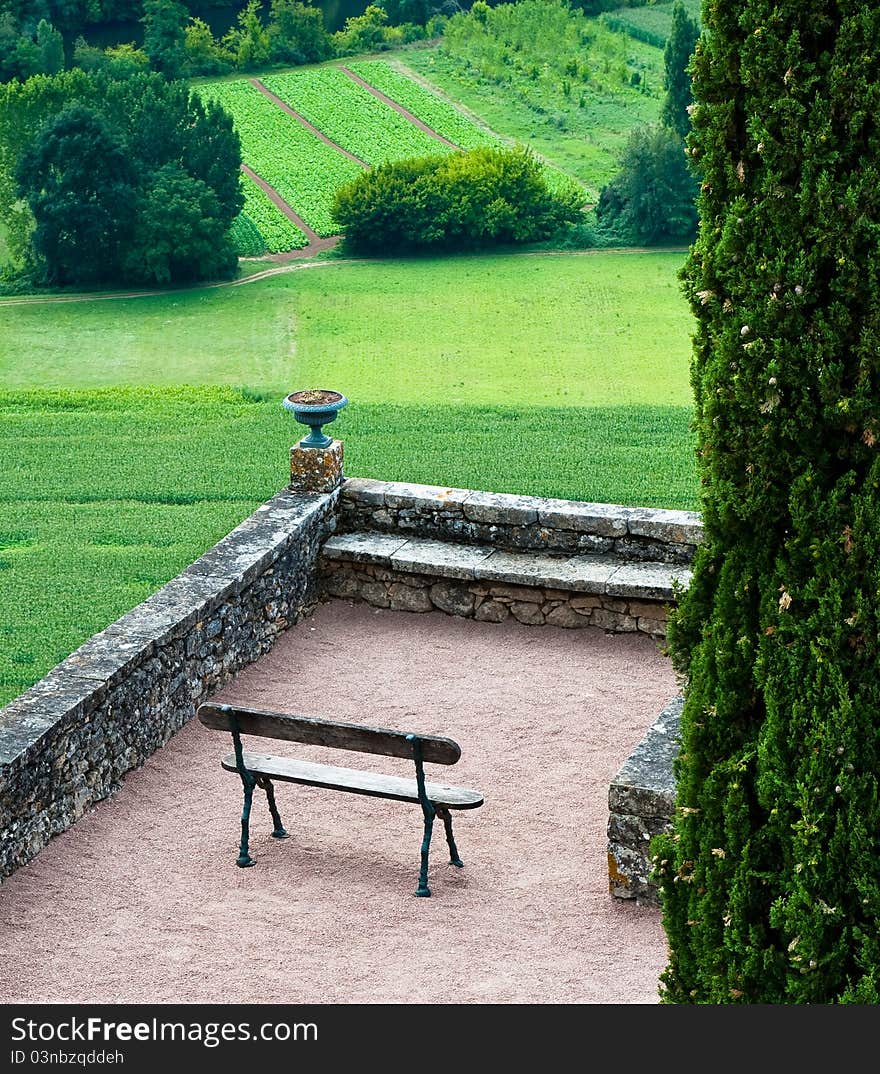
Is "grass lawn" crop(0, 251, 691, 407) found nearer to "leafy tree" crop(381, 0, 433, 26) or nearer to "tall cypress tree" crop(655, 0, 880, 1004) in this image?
"tall cypress tree" crop(655, 0, 880, 1004)

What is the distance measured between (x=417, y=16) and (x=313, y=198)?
59.4ft

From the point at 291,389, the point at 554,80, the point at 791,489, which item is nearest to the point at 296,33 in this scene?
the point at 554,80

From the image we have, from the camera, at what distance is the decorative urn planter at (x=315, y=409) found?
11.1 meters

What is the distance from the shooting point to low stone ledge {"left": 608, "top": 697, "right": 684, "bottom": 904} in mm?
7598

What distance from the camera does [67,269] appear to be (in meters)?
40.2

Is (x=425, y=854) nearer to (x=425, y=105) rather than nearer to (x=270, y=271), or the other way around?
(x=270, y=271)

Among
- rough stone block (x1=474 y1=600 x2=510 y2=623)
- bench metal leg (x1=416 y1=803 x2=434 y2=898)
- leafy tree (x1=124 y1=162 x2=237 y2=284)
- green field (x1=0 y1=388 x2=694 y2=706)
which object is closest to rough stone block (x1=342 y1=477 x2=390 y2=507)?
rough stone block (x1=474 y1=600 x2=510 y2=623)

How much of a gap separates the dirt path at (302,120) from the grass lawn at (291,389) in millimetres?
8709

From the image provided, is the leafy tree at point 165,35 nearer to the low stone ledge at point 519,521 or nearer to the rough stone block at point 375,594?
the low stone ledge at point 519,521

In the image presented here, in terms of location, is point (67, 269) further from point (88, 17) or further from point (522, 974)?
point (522, 974)

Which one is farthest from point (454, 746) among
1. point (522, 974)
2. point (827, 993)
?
point (827, 993)

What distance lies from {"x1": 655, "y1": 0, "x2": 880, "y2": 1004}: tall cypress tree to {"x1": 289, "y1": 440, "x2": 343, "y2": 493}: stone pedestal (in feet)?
19.9

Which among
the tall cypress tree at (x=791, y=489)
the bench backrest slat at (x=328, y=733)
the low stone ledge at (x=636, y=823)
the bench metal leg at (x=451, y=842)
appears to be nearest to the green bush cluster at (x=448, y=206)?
the bench backrest slat at (x=328, y=733)

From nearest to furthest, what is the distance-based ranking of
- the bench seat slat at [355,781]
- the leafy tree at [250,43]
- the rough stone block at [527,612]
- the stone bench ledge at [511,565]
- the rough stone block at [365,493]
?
the bench seat slat at [355,781] → the stone bench ledge at [511,565] → the rough stone block at [527,612] → the rough stone block at [365,493] → the leafy tree at [250,43]
